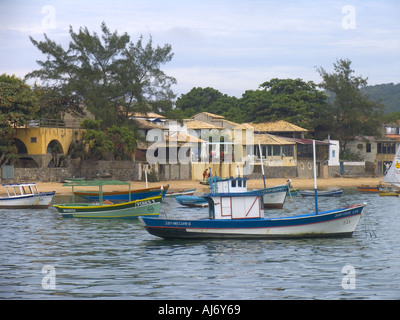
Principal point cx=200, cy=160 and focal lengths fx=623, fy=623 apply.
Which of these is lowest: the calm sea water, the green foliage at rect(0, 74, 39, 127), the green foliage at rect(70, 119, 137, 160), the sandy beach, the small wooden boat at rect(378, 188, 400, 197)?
the calm sea water

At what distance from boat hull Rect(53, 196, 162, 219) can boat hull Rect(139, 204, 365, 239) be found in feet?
27.7

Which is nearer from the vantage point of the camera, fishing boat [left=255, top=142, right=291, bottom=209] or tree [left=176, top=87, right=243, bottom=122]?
fishing boat [left=255, top=142, right=291, bottom=209]

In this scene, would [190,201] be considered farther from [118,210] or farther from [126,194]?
[118,210]

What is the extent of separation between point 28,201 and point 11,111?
20147 millimetres

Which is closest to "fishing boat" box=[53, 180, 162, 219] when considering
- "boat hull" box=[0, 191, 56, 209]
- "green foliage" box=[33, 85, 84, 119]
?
"boat hull" box=[0, 191, 56, 209]

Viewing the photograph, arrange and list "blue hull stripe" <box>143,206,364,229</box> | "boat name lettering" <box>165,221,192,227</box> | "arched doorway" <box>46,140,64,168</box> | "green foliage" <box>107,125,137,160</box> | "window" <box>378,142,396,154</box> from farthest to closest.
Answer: "window" <box>378,142,396,154</box>
"green foliage" <box>107,125,137,160</box>
"arched doorway" <box>46,140,64,168</box>
"boat name lettering" <box>165,221,192,227</box>
"blue hull stripe" <box>143,206,364,229</box>

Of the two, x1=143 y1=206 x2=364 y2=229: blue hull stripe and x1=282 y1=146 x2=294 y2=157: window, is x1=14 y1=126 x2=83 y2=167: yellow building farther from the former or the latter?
x1=143 y1=206 x2=364 y2=229: blue hull stripe

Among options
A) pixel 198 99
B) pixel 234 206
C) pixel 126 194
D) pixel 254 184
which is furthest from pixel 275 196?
pixel 198 99

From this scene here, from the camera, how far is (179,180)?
259ft

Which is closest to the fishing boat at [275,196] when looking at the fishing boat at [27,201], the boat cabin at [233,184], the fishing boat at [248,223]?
the boat cabin at [233,184]

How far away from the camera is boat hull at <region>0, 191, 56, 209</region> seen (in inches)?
1964

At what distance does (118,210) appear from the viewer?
42.2 m
